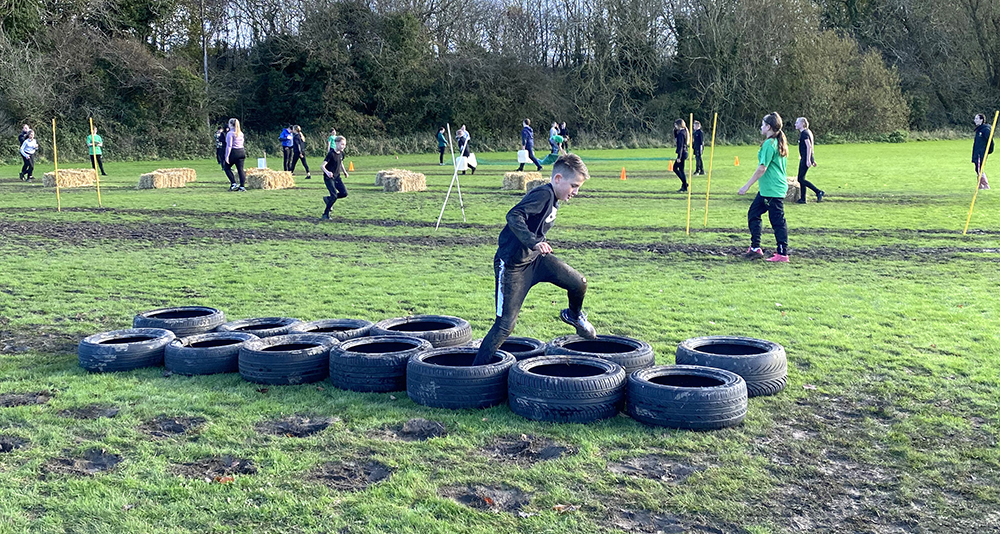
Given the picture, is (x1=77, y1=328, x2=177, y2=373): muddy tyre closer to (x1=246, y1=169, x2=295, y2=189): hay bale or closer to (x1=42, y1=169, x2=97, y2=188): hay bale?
(x1=246, y1=169, x2=295, y2=189): hay bale

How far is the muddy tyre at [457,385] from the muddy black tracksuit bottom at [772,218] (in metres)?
7.04

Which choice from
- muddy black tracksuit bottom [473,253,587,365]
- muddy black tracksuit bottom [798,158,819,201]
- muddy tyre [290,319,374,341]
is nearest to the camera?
muddy black tracksuit bottom [473,253,587,365]

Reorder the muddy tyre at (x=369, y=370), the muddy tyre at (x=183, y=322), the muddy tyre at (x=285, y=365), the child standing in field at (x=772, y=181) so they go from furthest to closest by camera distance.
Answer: the child standing in field at (x=772, y=181), the muddy tyre at (x=183, y=322), the muddy tyre at (x=285, y=365), the muddy tyre at (x=369, y=370)

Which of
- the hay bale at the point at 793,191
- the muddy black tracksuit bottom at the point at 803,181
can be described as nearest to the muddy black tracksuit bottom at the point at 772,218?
the muddy black tracksuit bottom at the point at 803,181

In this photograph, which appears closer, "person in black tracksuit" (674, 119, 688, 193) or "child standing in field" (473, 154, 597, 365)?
"child standing in field" (473, 154, 597, 365)

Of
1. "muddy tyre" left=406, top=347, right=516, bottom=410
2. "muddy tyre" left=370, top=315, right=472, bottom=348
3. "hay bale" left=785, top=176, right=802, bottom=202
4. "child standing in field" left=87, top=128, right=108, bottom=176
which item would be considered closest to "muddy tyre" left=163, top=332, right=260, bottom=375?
"muddy tyre" left=370, top=315, right=472, bottom=348

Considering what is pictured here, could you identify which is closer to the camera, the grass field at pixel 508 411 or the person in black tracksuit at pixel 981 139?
the grass field at pixel 508 411

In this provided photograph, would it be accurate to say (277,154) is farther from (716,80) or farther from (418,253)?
(418,253)

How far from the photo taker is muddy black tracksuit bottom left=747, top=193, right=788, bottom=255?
11758 millimetres

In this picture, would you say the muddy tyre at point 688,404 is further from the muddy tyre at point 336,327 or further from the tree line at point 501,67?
the tree line at point 501,67

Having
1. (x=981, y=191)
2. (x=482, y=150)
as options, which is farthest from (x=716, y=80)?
(x=981, y=191)

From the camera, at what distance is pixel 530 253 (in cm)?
589

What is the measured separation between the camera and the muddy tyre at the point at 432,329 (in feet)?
22.3

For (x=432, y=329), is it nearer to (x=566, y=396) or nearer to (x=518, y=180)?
(x=566, y=396)
